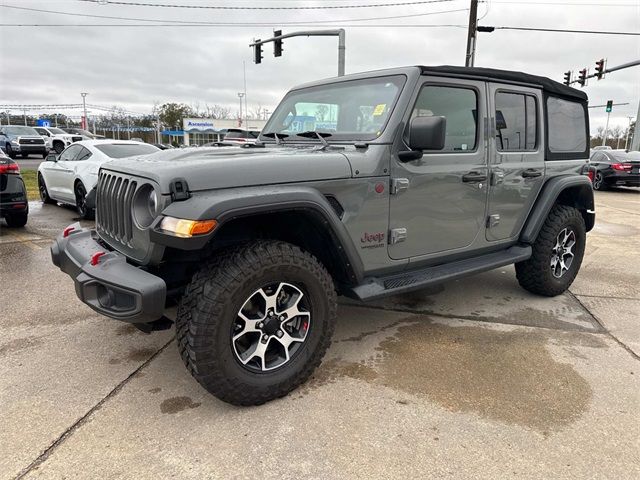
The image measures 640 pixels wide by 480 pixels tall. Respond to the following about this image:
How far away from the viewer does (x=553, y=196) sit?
13.7 feet

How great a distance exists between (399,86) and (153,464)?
2.68 metres

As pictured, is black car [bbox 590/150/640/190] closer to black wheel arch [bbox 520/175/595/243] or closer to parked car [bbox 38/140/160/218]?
black wheel arch [bbox 520/175/595/243]

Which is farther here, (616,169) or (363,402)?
(616,169)

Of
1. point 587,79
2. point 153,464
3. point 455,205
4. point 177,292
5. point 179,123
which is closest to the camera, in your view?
point 153,464

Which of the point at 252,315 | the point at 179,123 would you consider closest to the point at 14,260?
the point at 252,315

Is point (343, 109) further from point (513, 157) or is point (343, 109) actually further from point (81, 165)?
point (81, 165)

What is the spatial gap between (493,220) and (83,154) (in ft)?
23.5

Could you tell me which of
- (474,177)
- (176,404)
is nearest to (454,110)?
(474,177)

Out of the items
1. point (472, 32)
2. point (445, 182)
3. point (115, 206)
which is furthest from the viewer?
point (472, 32)

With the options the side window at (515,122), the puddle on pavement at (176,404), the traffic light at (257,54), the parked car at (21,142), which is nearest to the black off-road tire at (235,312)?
the puddle on pavement at (176,404)

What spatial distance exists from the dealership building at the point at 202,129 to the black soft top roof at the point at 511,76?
49.2 metres

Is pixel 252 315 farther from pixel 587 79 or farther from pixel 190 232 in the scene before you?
pixel 587 79

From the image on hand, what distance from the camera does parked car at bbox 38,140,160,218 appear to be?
7.76 metres

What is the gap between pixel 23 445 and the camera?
7.48ft
